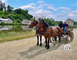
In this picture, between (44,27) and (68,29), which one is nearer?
(44,27)

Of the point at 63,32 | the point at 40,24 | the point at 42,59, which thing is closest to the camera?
the point at 42,59

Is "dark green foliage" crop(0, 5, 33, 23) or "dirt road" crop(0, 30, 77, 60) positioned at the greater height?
"dark green foliage" crop(0, 5, 33, 23)

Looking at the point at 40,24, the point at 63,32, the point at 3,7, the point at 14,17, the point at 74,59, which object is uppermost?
the point at 3,7

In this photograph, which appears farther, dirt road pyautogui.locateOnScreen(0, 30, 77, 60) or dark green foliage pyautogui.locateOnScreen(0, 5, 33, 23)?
dark green foliage pyautogui.locateOnScreen(0, 5, 33, 23)

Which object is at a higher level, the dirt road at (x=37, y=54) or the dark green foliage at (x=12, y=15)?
the dark green foliage at (x=12, y=15)

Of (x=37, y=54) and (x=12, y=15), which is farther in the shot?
(x=12, y=15)

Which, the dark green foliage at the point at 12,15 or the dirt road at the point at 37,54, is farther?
the dark green foliage at the point at 12,15

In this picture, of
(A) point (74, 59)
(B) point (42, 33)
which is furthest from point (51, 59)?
(B) point (42, 33)

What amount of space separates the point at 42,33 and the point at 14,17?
74.1 metres

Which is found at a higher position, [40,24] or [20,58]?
[40,24]

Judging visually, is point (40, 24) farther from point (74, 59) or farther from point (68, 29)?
point (68, 29)

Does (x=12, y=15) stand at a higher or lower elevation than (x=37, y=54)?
higher

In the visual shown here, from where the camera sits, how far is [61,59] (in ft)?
18.3

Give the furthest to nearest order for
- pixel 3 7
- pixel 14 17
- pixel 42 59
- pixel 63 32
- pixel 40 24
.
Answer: pixel 3 7
pixel 14 17
pixel 63 32
pixel 40 24
pixel 42 59
